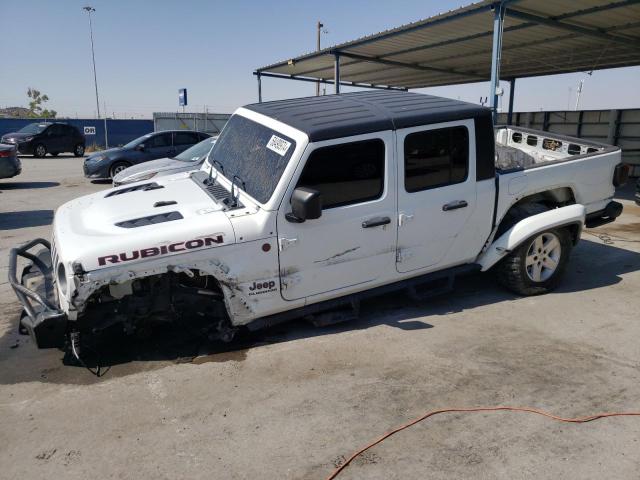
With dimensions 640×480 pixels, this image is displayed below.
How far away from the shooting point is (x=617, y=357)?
397 cm

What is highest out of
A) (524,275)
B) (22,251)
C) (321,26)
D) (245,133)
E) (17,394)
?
(321,26)

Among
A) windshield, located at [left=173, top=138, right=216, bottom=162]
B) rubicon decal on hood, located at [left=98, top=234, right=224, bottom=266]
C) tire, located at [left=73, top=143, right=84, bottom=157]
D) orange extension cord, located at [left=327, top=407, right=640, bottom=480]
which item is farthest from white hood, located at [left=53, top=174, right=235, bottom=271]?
tire, located at [left=73, top=143, right=84, bottom=157]

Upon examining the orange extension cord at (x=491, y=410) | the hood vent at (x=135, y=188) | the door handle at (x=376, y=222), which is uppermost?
the hood vent at (x=135, y=188)

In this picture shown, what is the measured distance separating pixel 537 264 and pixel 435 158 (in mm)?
1789

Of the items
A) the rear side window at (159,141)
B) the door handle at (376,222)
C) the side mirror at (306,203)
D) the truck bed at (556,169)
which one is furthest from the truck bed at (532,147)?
the rear side window at (159,141)

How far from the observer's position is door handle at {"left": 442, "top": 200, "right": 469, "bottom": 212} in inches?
177

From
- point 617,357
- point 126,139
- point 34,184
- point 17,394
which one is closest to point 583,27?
point 617,357

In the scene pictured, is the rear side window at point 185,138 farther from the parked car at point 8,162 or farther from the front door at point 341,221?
the front door at point 341,221

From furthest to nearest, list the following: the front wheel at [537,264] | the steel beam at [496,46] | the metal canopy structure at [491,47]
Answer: the metal canopy structure at [491,47] < the steel beam at [496,46] < the front wheel at [537,264]

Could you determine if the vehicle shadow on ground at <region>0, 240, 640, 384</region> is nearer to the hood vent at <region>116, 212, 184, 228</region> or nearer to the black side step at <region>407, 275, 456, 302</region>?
the black side step at <region>407, 275, 456, 302</region>

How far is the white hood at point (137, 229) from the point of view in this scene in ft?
11.3

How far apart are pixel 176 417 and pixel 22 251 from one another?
2252 millimetres

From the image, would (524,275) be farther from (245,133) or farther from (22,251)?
(22,251)

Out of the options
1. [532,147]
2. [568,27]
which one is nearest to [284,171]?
[532,147]
